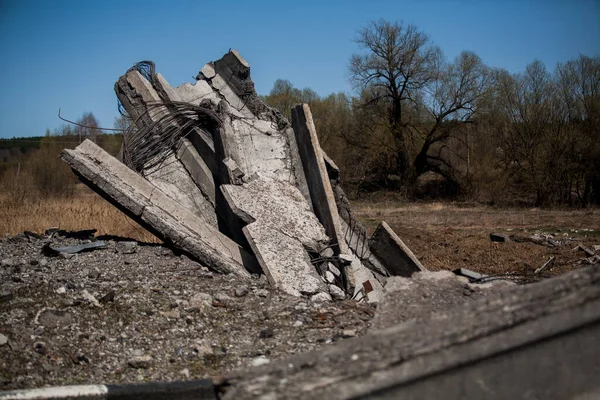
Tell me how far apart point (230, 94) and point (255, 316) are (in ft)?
Answer: 13.2

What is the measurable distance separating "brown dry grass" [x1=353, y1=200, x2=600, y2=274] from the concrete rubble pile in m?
2.62

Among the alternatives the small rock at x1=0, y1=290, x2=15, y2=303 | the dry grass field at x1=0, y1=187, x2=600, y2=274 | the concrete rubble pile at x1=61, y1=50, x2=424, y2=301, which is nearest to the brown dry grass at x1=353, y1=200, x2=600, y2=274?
the dry grass field at x1=0, y1=187, x2=600, y2=274

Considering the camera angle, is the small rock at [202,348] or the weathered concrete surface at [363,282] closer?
the small rock at [202,348]

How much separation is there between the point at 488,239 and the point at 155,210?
736cm

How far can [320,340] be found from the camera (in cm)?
500

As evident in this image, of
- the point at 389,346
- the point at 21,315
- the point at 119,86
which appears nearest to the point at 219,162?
the point at 119,86

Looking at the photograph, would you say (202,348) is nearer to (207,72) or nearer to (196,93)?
(196,93)

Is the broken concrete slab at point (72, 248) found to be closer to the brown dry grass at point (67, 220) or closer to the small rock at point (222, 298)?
the small rock at point (222, 298)

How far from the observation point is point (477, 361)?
2.24 meters

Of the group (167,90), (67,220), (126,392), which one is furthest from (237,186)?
(67,220)

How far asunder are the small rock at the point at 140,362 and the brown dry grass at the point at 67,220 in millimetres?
4783

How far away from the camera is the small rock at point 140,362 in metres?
4.54

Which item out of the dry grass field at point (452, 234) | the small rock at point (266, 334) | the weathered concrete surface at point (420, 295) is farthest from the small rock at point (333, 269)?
the weathered concrete surface at point (420, 295)

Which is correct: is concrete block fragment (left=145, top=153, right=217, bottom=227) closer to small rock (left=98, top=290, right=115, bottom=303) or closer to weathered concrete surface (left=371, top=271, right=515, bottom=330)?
small rock (left=98, top=290, right=115, bottom=303)
